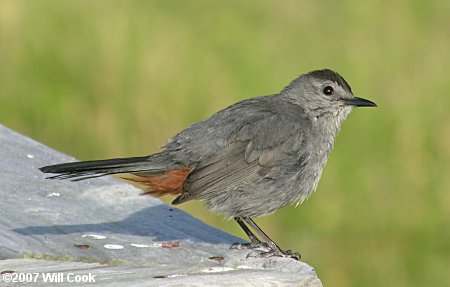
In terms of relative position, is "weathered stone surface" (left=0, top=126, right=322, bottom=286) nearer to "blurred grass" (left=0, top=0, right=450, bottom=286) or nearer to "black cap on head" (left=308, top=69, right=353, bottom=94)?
"black cap on head" (left=308, top=69, right=353, bottom=94)

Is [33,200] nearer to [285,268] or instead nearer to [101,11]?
[285,268]

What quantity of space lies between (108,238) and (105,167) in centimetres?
59

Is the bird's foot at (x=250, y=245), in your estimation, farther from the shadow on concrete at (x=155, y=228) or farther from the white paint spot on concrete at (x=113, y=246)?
the white paint spot on concrete at (x=113, y=246)

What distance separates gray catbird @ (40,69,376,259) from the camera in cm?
509

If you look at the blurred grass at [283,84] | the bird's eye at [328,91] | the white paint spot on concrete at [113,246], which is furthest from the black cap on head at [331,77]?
the white paint spot on concrete at [113,246]

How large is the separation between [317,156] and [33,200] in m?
1.51

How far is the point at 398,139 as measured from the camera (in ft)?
25.9

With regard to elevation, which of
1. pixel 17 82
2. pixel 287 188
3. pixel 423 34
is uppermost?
pixel 17 82

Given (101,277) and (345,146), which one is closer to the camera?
(101,277)

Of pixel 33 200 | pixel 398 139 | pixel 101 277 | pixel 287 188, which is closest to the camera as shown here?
pixel 101 277

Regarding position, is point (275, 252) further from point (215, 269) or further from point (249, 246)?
point (215, 269)

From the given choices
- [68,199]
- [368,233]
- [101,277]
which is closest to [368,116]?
[368,233]

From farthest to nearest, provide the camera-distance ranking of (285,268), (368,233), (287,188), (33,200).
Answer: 1. (368,233)
2. (287,188)
3. (33,200)
4. (285,268)

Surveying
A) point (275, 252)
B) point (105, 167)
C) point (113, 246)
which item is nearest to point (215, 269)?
point (113, 246)
